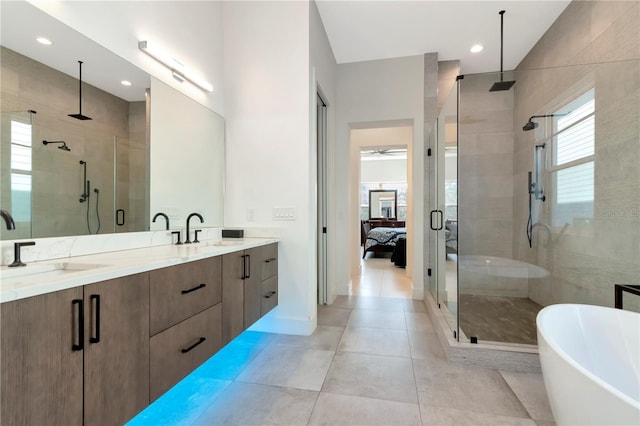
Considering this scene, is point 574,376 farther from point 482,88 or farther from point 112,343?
point 482,88

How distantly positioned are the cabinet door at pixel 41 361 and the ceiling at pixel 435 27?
10.2 feet

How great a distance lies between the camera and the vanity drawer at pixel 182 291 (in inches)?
46.9

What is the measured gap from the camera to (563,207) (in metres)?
2.77

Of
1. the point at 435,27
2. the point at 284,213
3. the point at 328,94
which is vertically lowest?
the point at 284,213

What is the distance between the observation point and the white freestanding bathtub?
101 cm

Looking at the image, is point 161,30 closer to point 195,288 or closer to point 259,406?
point 195,288

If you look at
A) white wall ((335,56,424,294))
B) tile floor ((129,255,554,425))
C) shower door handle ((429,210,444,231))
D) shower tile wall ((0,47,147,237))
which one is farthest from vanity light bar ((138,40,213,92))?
shower door handle ((429,210,444,231))

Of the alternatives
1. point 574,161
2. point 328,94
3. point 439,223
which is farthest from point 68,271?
point 574,161

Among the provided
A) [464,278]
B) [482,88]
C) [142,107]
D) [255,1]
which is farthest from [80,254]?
[482,88]

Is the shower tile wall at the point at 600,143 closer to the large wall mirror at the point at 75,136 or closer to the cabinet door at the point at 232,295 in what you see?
the cabinet door at the point at 232,295

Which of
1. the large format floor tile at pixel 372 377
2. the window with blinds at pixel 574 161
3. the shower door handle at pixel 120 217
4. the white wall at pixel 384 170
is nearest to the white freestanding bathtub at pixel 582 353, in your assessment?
the large format floor tile at pixel 372 377

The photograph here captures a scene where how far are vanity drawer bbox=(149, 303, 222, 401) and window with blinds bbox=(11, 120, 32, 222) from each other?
0.81 metres

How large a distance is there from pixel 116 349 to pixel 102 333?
0.31 feet

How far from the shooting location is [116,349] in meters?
1.00
